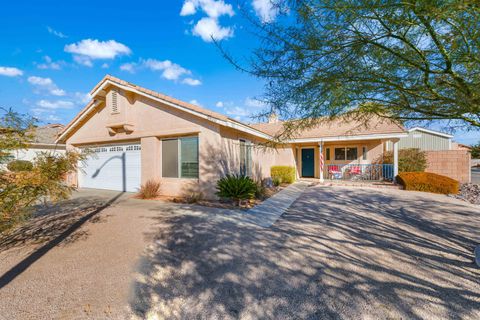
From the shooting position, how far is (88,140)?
459 inches

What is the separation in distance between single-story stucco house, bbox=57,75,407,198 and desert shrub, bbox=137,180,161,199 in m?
0.28

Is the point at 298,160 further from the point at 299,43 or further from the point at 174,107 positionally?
the point at 299,43

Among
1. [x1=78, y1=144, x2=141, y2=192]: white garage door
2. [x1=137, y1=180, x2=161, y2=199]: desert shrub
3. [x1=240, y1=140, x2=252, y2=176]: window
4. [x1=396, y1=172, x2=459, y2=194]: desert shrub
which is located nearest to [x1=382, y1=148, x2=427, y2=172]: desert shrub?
[x1=396, y1=172, x2=459, y2=194]: desert shrub

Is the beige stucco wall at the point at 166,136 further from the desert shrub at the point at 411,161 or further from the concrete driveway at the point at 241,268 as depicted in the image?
the desert shrub at the point at 411,161

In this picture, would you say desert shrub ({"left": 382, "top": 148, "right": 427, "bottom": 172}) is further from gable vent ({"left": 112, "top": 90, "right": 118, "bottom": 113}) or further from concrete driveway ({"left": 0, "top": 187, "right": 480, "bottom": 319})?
gable vent ({"left": 112, "top": 90, "right": 118, "bottom": 113})

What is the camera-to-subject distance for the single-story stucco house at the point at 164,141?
8.38 meters

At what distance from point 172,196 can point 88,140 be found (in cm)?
663

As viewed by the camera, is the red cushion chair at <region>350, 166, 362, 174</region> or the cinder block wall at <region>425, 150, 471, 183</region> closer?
the cinder block wall at <region>425, 150, 471, 183</region>

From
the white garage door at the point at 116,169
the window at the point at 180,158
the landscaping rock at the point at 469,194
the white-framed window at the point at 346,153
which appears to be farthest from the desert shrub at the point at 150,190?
the landscaping rock at the point at 469,194

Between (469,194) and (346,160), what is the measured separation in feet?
20.7

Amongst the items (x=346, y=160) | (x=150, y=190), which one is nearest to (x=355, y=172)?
(x=346, y=160)

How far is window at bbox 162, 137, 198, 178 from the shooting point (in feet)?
28.8

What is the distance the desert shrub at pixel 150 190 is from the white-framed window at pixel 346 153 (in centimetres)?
1220

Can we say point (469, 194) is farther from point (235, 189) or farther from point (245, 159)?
point (235, 189)
